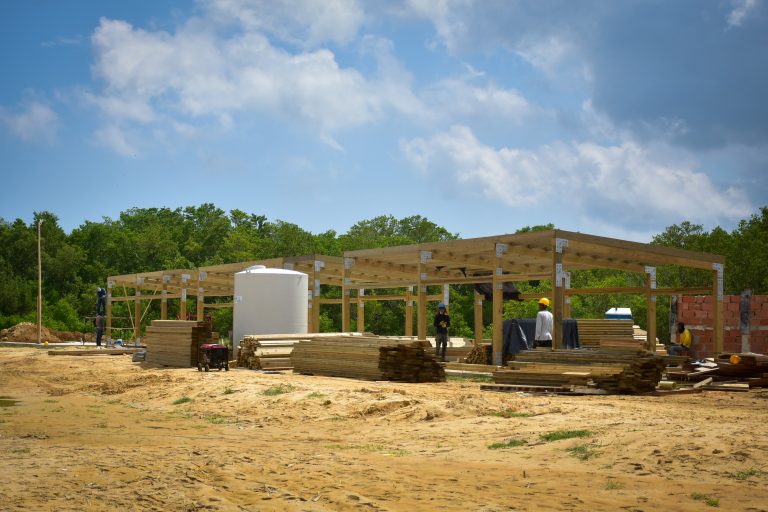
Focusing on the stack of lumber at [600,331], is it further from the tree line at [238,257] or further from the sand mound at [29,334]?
the sand mound at [29,334]

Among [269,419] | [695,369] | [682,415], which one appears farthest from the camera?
[695,369]

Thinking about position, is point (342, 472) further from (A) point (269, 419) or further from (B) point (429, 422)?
(A) point (269, 419)

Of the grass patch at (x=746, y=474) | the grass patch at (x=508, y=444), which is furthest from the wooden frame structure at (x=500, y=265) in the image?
the grass patch at (x=746, y=474)

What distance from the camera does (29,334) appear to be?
52.0m

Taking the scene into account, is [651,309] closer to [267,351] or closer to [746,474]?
[267,351]

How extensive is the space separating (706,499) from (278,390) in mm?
10312

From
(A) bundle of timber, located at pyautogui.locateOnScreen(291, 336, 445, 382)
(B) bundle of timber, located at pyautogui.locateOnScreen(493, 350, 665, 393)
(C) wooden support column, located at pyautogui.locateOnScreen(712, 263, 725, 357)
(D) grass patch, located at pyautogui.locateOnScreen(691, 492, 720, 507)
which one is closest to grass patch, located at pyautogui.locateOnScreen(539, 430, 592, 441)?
(D) grass patch, located at pyautogui.locateOnScreen(691, 492, 720, 507)

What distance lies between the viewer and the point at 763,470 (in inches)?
328

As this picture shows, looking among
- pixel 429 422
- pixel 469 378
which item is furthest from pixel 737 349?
pixel 429 422

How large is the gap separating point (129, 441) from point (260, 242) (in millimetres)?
60664

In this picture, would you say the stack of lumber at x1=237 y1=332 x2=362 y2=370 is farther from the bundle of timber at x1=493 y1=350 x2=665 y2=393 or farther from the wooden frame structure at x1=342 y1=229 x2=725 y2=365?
the bundle of timber at x1=493 y1=350 x2=665 y2=393

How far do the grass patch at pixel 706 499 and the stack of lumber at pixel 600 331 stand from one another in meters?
19.1

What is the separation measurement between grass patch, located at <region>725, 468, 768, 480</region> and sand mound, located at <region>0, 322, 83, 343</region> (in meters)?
49.4

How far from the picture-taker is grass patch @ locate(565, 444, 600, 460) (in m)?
9.30
